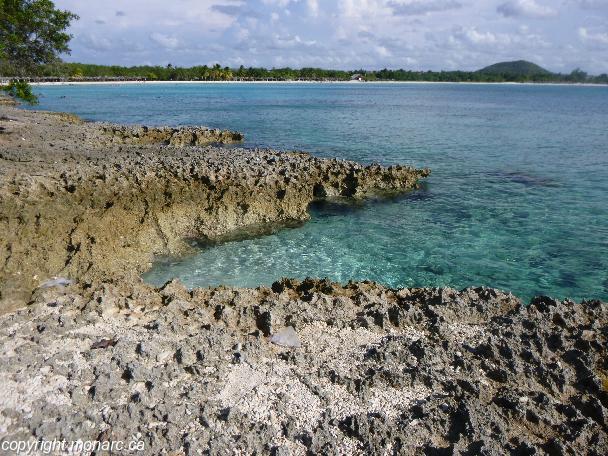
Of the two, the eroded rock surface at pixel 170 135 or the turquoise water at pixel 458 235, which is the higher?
the eroded rock surface at pixel 170 135

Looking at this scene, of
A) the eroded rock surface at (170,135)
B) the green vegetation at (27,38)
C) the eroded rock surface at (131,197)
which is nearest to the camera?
the eroded rock surface at (131,197)

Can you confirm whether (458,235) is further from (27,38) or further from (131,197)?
(27,38)

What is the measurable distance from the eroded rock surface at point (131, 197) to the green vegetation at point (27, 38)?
521cm

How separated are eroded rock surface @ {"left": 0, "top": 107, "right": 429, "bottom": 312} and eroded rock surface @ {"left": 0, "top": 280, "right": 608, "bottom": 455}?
2279 millimetres

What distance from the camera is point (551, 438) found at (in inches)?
244

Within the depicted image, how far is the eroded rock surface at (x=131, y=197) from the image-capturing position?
12.5m

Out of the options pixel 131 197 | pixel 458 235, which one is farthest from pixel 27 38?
pixel 458 235

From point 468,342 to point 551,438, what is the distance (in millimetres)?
2217

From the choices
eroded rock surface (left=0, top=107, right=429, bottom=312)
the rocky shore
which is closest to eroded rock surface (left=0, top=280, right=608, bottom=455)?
the rocky shore

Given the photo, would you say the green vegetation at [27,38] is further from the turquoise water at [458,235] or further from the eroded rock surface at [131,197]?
the turquoise water at [458,235]

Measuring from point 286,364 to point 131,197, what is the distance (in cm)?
1063

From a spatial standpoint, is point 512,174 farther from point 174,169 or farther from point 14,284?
point 14,284

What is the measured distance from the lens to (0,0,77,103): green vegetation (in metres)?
25.2

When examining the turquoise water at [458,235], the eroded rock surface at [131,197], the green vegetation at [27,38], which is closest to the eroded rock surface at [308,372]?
the eroded rock surface at [131,197]
